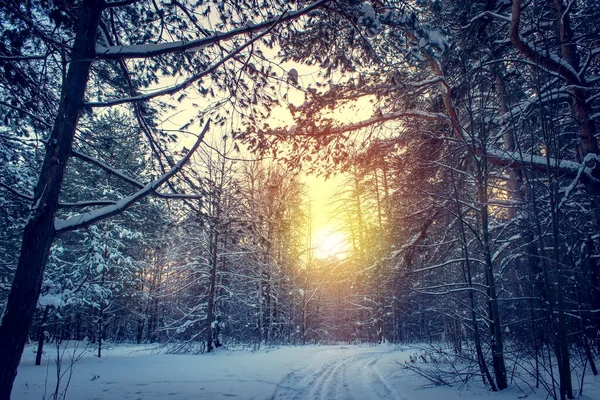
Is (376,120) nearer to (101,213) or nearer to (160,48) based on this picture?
(160,48)

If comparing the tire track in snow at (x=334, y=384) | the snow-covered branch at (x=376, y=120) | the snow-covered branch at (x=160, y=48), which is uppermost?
the snow-covered branch at (x=376, y=120)

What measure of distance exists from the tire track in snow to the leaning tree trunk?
13.6 ft

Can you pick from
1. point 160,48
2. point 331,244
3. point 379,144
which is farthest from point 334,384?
point 331,244

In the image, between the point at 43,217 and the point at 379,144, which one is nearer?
the point at 43,217

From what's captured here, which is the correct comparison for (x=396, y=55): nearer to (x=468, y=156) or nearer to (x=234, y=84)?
(x=468, y=156)

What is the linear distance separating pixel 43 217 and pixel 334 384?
653 cm

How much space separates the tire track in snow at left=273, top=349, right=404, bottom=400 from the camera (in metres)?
5.91

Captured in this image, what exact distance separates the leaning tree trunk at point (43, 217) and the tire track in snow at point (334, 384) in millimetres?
4150

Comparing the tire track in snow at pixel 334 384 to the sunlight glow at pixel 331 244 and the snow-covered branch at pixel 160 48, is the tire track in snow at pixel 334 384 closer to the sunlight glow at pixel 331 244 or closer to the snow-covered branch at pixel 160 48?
the snow-covered branch at pixel 160 48

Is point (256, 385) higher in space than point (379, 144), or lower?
lower

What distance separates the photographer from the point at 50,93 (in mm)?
4797

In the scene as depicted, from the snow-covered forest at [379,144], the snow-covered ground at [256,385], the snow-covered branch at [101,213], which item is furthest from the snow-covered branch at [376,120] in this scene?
the snow-covered ground at [256,385]

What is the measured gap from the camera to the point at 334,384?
7.10m

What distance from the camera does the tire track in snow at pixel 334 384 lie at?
5914 mm
